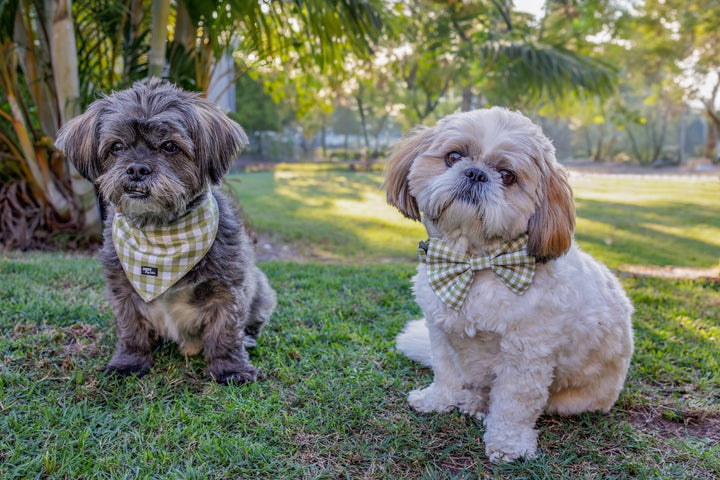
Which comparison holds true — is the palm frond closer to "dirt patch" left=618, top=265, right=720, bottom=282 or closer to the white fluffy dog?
"dirt patch" left=618, top=265, right=720, bottom=282

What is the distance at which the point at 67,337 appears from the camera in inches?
127

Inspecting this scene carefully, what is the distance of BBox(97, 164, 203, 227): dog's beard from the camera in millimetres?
2486

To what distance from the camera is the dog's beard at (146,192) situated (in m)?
2.49

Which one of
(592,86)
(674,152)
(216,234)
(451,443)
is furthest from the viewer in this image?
(674,152)

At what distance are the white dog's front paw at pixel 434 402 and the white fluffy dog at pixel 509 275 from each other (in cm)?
21

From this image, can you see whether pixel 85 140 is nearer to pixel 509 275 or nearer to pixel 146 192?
pixel 146 192

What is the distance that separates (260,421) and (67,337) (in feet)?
5.27

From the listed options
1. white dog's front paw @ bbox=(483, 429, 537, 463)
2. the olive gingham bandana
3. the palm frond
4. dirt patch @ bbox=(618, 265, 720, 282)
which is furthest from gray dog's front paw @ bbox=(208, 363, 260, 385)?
the palm frond

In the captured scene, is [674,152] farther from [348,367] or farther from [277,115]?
[348,367]

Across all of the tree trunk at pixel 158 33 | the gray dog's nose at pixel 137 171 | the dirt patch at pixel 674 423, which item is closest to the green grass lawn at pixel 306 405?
the dirt patch at pixel 674 423

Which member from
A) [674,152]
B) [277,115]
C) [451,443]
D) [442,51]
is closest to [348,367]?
[451,443]

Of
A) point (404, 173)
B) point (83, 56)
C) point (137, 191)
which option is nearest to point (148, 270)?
point (137, 191)

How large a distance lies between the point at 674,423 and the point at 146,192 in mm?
3088

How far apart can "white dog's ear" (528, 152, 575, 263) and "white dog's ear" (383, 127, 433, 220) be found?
0.59 metres
